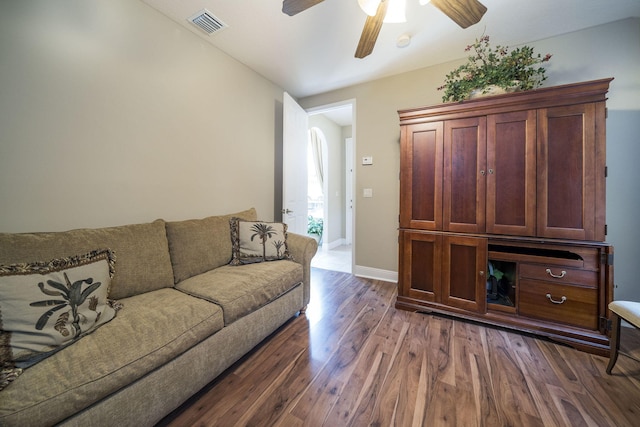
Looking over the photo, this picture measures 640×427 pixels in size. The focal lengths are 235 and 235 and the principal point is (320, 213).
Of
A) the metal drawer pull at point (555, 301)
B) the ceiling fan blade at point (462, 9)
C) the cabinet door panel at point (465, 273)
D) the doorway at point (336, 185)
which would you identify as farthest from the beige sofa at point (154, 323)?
the doorway at point (336, 185)

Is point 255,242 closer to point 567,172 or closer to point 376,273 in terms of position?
point 376,273

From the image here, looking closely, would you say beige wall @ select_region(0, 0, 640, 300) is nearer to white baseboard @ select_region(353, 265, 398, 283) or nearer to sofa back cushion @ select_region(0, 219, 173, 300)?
white baseboard @ select_region(353, 265, 398, 283)

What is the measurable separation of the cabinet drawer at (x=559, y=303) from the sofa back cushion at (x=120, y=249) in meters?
2.71

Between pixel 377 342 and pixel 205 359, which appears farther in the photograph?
pixel 377 342

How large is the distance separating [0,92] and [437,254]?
3.14 metres

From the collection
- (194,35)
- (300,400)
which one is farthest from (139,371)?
(194,35)

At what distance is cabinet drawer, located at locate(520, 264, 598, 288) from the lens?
1681 mm

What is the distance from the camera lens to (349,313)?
2.20 m

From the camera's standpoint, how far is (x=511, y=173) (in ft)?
6.21

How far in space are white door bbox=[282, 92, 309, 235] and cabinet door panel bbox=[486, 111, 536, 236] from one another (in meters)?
2.09

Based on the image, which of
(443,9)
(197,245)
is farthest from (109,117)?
(443,9)

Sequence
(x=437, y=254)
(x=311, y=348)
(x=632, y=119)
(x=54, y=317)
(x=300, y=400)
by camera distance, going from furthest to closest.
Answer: (x=437, y=254) < (x=632, y=119) < (x=311, y=348) < (x=300, y=400) < (x=54, y=317)

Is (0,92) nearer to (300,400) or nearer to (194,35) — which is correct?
(194,35)

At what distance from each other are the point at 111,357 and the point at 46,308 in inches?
14.0
